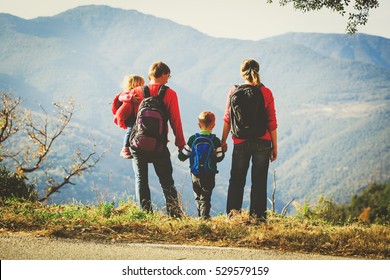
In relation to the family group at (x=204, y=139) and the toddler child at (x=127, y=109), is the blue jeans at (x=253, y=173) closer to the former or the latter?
the family group at (x=204, y=139)

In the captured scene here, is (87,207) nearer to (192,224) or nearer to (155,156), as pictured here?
(155,156)

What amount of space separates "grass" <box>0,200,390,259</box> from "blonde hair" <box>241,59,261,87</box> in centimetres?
171

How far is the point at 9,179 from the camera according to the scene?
305 inches

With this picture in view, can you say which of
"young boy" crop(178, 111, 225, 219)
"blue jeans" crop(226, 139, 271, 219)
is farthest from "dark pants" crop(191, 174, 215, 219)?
"blue jeans" crop(226, 139, 271, 219)

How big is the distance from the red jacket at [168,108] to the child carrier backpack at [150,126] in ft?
0.34

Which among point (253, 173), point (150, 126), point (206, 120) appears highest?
point (206, 120)

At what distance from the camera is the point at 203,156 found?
5.68m

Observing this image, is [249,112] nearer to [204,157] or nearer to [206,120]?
[206,120]

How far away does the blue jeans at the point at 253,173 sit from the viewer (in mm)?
5527

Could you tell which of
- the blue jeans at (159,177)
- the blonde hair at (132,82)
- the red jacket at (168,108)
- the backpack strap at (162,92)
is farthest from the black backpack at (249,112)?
the blonde hair at (132,82)

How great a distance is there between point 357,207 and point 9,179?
60943 mm

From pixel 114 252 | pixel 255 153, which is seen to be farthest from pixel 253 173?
pixel 114 252

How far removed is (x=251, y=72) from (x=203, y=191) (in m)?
1.66
